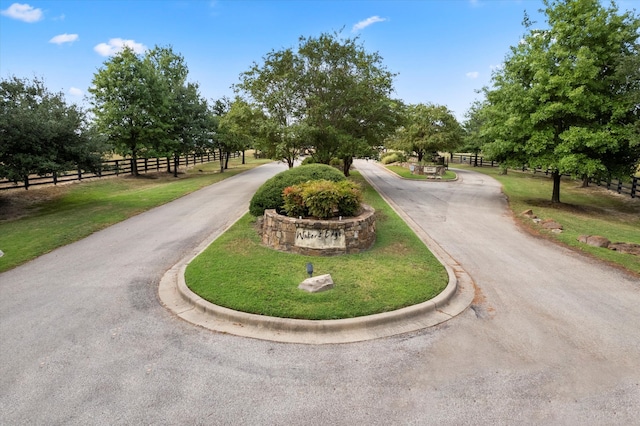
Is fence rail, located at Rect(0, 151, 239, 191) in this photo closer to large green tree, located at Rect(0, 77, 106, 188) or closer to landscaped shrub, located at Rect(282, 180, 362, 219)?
large green tree, located at Rect(0, 77, 106, 188)

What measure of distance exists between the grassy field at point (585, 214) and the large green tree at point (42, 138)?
17.3m

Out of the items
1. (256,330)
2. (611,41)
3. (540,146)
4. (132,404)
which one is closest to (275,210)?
(256,330)

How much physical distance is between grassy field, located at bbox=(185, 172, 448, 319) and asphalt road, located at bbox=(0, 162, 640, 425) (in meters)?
0.69

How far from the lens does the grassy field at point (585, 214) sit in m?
9.77

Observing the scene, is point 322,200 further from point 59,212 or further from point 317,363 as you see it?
point 59,212

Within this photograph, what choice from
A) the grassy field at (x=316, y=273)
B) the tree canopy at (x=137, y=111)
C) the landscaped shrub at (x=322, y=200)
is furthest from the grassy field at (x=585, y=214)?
the tree canopy at (x=137, y=111)

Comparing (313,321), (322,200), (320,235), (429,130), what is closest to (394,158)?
(429,130)

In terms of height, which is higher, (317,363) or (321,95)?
(321,95)

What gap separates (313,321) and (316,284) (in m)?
1.03

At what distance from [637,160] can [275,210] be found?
1615 cm

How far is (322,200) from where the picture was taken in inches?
344

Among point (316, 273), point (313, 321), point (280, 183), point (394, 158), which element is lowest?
point (313, 321)

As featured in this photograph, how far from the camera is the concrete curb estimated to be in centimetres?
518

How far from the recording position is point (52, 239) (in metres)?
10.0
